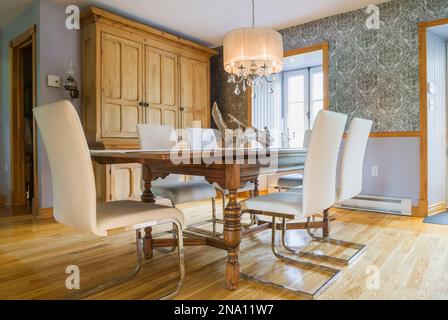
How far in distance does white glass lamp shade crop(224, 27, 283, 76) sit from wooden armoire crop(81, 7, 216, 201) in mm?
1591

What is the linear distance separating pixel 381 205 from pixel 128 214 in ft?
9.93

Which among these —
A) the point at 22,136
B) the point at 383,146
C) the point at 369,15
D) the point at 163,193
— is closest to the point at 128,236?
the point at 163,193

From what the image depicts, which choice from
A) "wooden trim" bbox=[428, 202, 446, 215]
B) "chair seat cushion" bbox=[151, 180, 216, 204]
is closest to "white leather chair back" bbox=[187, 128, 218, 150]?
"chair seat cushion" bbox=[151, 180, 216, 204]

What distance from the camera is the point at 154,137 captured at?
2.61 metres

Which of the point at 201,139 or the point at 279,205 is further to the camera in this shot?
the point at 201,139

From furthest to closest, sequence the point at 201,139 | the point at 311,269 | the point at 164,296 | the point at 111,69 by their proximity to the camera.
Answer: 1. the point at 111,69
2. the point at 201,139
3. the point at 311,269
4. the point at 164,296

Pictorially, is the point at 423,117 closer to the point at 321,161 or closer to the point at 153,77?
the point at 321,161

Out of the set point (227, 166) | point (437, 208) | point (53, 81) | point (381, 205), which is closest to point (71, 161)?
point (227, 166)

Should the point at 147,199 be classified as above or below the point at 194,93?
below

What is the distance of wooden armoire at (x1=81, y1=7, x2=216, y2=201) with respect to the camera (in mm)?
3453

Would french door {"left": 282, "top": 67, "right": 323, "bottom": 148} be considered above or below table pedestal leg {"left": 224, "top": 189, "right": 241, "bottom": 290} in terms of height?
above

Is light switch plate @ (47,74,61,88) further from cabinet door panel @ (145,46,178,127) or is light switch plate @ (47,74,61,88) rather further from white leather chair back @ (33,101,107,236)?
white leather chair back @ (33,101,107,236)

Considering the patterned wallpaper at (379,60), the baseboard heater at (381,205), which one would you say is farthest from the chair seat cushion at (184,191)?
the patterned wallpaper at (379,60)

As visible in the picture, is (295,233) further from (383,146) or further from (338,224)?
(383,146)
